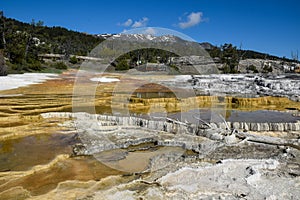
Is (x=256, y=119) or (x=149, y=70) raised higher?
(x=149, y=70)

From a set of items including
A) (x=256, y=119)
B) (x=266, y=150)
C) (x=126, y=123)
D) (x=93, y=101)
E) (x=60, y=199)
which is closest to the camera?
(x=60, y=199)

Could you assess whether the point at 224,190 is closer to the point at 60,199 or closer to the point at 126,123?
the point at 60,199

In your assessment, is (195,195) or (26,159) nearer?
(195,195)

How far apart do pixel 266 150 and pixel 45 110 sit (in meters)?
8.84

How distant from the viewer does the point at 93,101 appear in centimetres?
1505

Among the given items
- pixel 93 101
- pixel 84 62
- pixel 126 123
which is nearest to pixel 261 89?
pixel 93 101

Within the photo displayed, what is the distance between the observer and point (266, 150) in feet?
23.3

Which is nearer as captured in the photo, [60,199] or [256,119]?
[60,199]

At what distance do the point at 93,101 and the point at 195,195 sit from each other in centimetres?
1130

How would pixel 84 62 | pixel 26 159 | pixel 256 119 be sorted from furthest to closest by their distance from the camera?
pixel 84 62, pixel 256 119, pixel 26 159

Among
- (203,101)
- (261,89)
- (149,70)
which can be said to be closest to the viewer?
(203,101)

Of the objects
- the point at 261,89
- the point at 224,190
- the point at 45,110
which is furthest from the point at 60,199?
the point at 261,89

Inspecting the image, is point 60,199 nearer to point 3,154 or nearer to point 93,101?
point 3,154

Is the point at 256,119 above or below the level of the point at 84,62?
below
